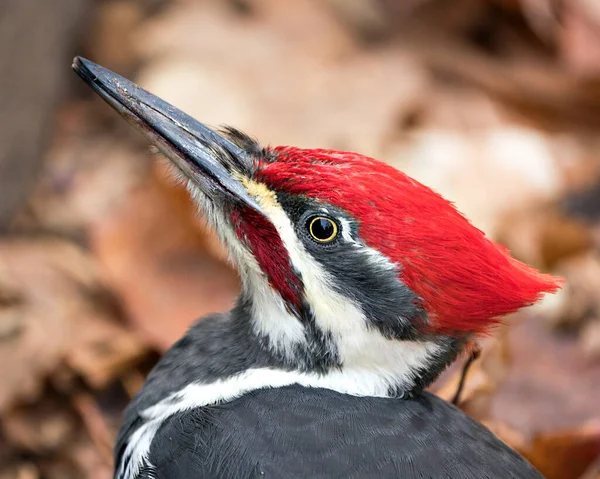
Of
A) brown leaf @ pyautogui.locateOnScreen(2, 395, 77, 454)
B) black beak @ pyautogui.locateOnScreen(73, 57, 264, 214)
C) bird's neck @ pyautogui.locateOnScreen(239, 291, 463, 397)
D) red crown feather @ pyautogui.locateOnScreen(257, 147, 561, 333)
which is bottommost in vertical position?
brown leaf @ pyautogui.locateOnScreen(2, 395, 77, 454)

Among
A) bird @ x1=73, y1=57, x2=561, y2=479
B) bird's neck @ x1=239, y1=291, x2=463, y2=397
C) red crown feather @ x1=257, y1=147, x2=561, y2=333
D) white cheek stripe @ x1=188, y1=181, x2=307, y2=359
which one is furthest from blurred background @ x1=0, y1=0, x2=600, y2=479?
red crown feather @ x1=257, y1=147, x2=561, y2=333

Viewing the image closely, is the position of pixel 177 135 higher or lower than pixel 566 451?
higher

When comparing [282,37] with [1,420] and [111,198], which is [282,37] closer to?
[111,198]

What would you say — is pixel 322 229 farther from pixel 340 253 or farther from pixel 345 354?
pixel 345 354

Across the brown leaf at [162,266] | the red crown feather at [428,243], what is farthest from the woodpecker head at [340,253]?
the brown leaf at [162,266]

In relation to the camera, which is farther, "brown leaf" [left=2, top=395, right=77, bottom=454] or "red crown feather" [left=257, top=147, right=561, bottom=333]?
"brown leaf" [left=2, top=395, right=77, bottom=454]

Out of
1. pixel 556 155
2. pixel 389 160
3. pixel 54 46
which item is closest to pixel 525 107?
pixel 556 155

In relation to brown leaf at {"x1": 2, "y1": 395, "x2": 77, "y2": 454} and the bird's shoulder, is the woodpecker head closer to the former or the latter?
the bird's shoulder

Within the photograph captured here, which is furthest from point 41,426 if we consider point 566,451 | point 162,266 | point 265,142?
point 566,451
